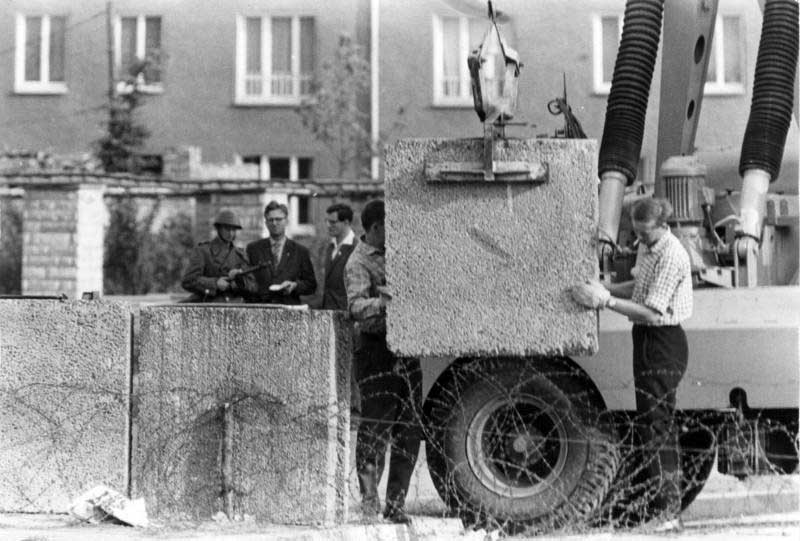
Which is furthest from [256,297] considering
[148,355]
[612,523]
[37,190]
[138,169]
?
[138,169]

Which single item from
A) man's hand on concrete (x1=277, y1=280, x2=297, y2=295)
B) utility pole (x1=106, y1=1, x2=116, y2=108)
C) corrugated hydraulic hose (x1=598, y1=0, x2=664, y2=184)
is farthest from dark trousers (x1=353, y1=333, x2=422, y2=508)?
utility pole (x1=106, y1=1, x2=116, y2=108)

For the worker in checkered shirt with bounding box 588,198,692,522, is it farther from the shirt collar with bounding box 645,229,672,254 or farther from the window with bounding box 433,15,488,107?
the window with bounding box 433,15,488,107

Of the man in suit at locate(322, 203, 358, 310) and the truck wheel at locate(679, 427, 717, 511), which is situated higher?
the man in suit at locate(322, 203, 358, 310)

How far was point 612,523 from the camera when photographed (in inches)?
344

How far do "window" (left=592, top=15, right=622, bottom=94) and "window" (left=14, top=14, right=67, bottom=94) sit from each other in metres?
11.2

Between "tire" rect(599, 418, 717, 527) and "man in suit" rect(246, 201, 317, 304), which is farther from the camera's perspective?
"man in suit" rect(246, 201, 317, 304)

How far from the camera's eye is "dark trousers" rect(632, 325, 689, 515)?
867cm

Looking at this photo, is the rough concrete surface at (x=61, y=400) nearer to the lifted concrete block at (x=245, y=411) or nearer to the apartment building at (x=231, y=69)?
the lifted concrete block at (x=245, y=411)

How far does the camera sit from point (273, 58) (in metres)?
32.6

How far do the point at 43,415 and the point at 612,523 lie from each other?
3243 mm

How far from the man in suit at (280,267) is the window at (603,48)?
16.4 meters

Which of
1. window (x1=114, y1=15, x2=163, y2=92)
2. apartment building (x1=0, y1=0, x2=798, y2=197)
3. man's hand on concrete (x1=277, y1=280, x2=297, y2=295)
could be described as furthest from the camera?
window (x1=114, y1=15, x2=163, y2=92)

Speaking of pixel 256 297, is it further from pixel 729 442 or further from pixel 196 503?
pixel 729 442

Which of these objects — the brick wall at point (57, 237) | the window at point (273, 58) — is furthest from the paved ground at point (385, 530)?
the window at point (273, 58)
